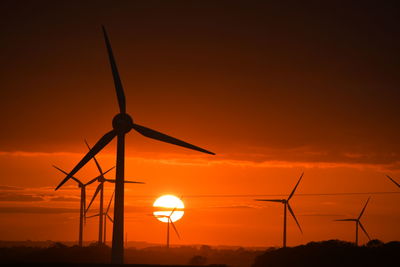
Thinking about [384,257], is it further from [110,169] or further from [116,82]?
[116,82]

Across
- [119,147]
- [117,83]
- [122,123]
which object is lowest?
[119,147]

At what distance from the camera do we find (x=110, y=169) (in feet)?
561

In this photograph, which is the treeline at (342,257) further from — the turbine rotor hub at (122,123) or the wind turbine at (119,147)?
the turbine rotor hub at (122,123)

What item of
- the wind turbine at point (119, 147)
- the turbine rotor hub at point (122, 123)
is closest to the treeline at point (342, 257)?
the wind turbine at point (119, 147)

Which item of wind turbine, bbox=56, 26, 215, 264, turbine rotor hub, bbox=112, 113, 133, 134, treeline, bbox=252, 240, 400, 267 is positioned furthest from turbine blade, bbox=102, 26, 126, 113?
treeline, bbox=252, 240, 400, 267

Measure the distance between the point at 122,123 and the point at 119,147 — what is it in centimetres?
471

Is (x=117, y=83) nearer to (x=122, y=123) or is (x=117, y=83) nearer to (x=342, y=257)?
(x=122, y=123)

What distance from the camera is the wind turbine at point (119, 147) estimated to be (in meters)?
89.7

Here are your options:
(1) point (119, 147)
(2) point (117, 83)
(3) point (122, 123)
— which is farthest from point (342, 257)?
(1) point (119, 147)

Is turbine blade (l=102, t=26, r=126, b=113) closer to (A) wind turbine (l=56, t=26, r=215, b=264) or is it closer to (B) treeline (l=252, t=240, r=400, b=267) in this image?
(A) wind turbine (l=56, t=26, r=215, b=264)

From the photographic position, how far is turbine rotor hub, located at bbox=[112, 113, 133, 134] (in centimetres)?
9544

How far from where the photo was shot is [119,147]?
93.2 metres

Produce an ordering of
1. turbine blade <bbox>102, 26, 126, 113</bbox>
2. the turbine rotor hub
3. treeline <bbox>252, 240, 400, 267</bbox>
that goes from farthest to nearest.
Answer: treeline <bbox>252, 240, 400, 267</bbox>, turbine blade <bbox>102, 26, 126, 113</bbox>, the turbine rotor hub

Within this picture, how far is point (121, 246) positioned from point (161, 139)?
20408mm
